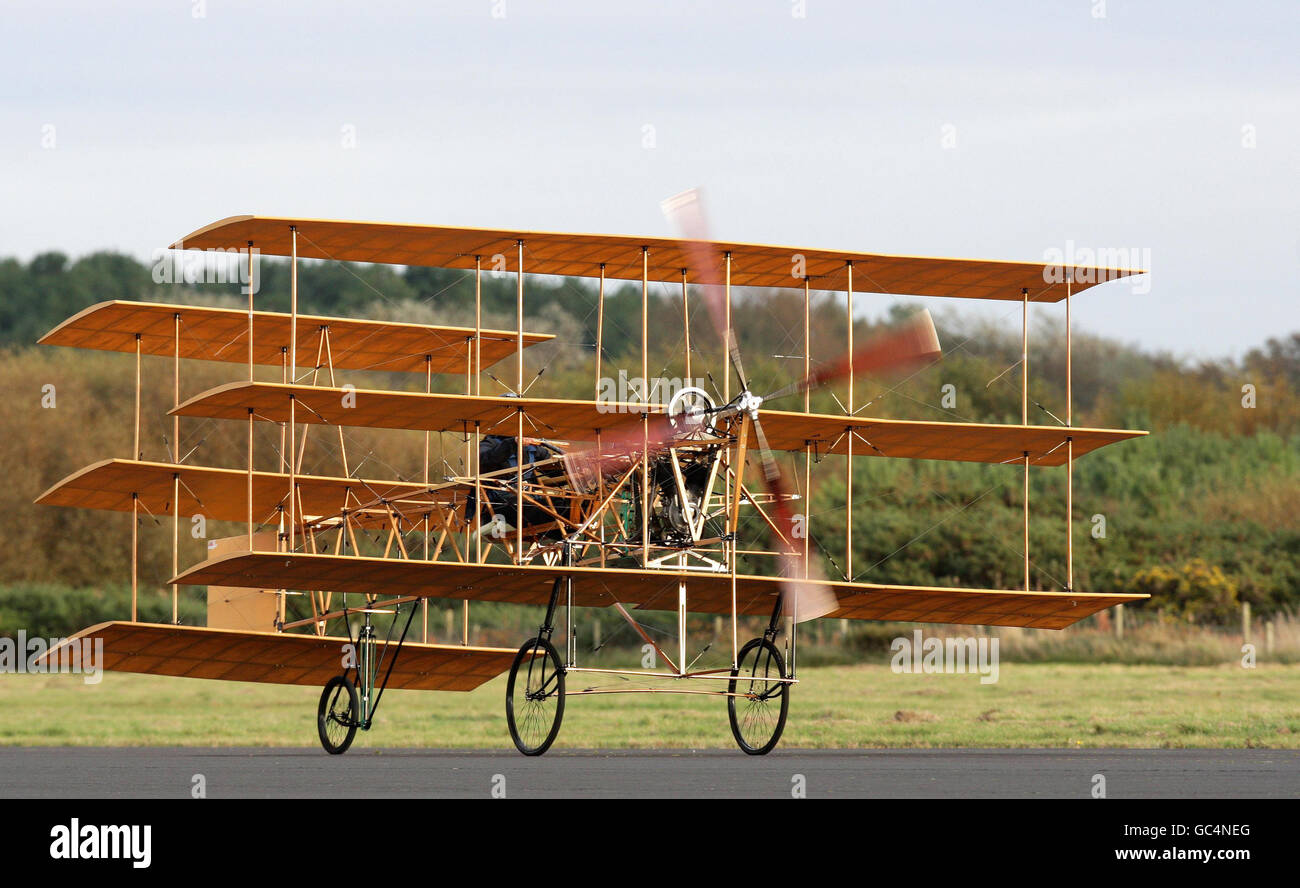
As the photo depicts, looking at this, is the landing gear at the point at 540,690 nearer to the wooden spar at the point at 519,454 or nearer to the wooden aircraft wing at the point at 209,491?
the wooden spar at the point at 519,454

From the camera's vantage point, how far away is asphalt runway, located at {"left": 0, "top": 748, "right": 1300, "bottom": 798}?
16.4 metres

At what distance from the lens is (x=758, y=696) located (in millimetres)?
21578

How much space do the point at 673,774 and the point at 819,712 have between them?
705 inches

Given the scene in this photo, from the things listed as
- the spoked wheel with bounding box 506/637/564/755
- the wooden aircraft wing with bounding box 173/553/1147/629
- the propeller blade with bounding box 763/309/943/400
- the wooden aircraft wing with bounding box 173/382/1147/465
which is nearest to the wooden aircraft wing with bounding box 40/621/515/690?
the wooden aircraft wing with bounding box 173/553/1147/629

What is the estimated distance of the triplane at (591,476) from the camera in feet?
70.0

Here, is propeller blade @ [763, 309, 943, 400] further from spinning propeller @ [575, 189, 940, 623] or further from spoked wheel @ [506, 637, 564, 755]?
spoked wheel @ [506, 637, 564, 755]

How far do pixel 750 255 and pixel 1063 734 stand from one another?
1168 cm

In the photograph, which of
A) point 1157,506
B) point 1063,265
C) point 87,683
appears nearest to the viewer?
point 1063,265

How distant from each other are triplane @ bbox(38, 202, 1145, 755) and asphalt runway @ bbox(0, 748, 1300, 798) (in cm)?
104

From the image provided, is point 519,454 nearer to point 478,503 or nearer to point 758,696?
point 478,503

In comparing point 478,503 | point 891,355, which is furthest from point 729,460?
point 478,503
